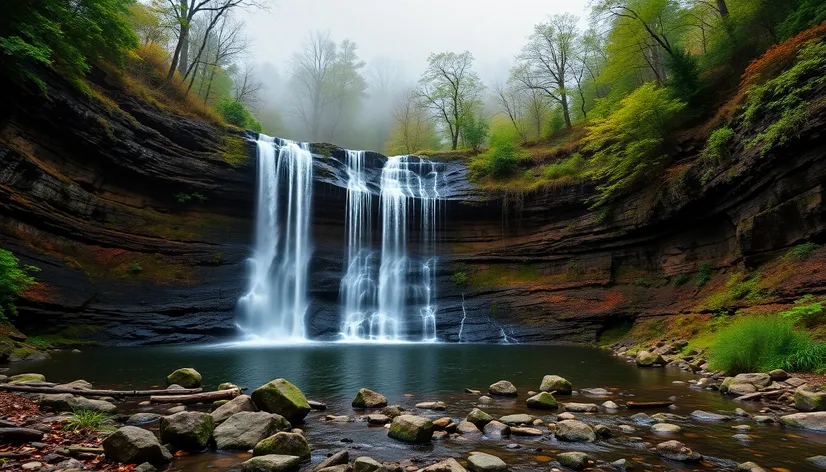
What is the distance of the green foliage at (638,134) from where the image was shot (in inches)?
744

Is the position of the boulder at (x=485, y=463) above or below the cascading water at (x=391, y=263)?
below

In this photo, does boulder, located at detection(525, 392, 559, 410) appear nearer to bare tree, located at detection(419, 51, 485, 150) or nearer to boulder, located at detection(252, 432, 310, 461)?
boulder, located at detection(252, 432, 310, 461)

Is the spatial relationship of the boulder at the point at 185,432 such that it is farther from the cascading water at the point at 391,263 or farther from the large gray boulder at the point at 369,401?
the cascading water at the point at 391,263

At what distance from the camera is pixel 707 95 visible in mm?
19812

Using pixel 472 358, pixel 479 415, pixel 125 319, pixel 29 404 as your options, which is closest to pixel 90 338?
pixel 125 319

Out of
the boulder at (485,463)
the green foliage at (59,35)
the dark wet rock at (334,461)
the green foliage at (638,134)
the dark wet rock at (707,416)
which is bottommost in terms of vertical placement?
the dark wet rock at (707,416)

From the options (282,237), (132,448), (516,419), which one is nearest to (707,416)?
(516,419)

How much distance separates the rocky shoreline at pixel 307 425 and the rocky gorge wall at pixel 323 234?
8547 mm

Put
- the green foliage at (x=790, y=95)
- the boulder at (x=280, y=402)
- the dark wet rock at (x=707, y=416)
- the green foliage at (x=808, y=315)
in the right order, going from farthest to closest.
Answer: the green foliage at (x=790, y=95) < the green foliage at (x=808, y=315) < the dark wet rock at (x=707, y=416) < the boulder at (x=280, y=402)

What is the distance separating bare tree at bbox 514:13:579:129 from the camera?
32.8m

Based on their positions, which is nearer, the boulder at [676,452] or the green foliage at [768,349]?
the boulder at [676,452]

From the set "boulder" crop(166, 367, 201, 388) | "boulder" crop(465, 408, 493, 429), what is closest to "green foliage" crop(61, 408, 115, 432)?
"boulder" crop(166, 367, 201, 388)

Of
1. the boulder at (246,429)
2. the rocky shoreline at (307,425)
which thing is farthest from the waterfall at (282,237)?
the boulder at (246,429)

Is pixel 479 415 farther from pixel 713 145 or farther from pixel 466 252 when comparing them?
pixel 466 252
